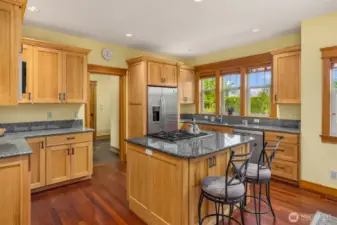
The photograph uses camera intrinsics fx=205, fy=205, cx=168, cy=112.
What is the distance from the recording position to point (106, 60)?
15.1 feet

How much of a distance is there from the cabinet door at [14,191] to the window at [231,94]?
4412mm

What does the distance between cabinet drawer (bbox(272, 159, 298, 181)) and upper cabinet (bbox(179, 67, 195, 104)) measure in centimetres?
280

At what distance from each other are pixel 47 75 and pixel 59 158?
1426mm

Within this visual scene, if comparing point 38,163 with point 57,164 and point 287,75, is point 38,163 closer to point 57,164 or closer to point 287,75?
point 57,164

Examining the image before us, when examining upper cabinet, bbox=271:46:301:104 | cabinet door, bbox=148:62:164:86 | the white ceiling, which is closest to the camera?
the white ceiling

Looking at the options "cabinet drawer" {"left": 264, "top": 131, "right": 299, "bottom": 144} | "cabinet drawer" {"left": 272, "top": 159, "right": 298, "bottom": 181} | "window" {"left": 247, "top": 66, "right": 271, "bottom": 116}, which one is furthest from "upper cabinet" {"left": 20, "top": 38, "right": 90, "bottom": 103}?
"cabinet drawer" {"left": 272, "top": 159, "right": 298, "bottom": 181}

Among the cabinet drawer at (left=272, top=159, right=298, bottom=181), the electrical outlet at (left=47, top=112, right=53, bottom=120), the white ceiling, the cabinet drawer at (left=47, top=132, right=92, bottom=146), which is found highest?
the white ceiling

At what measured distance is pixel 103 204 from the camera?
2885mm

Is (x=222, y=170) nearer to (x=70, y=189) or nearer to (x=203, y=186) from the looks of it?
(x=203, y=186)

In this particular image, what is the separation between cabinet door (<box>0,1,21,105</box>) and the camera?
2.06 m

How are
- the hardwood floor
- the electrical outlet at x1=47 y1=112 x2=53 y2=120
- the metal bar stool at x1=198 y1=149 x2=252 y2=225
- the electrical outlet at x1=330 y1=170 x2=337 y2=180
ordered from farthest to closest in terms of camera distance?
the electrical outlet at x1=47 y1=112 x2=53 y2=120 → the electrical outlet at x1=330 y1=170 x2=337 y2=180 → the hardwood floor → the metal bar stool at x1=198 y1=149 x2=252 y2=225

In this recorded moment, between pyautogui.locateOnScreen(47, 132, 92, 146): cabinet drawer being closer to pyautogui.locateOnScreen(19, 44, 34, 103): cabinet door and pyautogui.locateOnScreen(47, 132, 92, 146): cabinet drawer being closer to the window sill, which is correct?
pyautogui.locateOnScreen(19, 44, 34, 103): cabinet door

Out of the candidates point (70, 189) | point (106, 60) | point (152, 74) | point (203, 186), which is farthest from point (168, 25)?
point (70, 189)

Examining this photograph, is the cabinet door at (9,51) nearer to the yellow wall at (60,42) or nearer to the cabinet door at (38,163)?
the cabinet door at (38,163)
